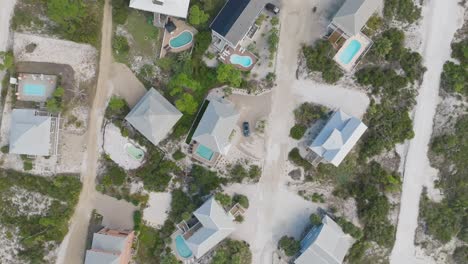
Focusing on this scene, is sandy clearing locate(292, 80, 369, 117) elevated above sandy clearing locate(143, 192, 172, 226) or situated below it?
above

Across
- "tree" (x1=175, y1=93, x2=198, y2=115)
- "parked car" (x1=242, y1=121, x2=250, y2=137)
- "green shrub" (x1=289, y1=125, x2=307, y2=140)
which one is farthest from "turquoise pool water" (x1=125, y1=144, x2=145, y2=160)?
"green shrub" (x1=289, y1=125, x2=307, y2=140)

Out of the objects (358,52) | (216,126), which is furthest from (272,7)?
(216,126)

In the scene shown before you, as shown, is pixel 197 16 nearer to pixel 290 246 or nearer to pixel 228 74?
pixel 228 74

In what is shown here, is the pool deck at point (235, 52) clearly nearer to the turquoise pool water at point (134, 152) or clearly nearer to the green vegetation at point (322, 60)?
the green vegetation at point (322, 60)

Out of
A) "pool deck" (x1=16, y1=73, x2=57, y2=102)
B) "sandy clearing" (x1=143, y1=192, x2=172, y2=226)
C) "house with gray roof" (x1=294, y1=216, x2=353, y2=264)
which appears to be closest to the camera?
"house with gray roof" (x1=294, y1=216, x2=353, y2=264)

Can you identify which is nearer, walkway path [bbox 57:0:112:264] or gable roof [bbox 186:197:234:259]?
gable roof [bbox 186:197:234:259]

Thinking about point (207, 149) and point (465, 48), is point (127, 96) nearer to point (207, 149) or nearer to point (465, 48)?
point (207, 149)

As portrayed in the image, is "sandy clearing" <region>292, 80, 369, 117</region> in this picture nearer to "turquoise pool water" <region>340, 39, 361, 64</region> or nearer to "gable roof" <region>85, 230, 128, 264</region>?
"turquoise pool water" <region>340, 39, 361, 64</region>
